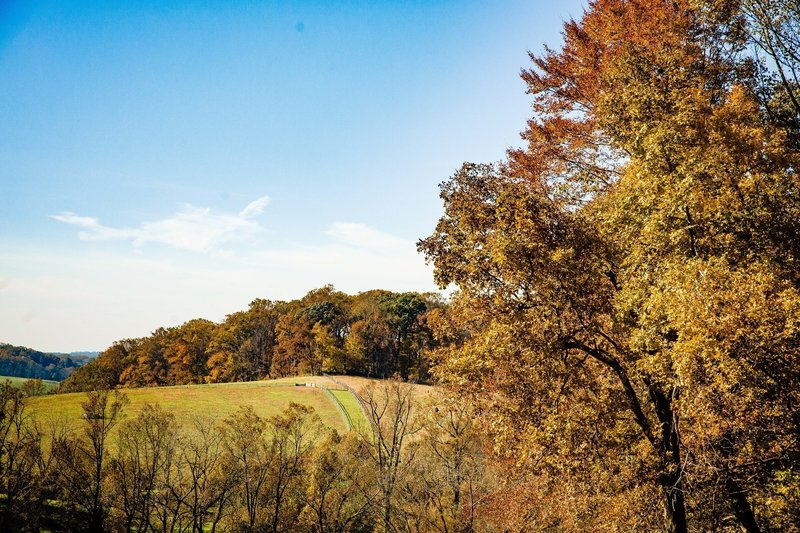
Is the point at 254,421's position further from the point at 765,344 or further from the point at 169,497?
the point at 765,344

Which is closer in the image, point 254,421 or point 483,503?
point 483,503

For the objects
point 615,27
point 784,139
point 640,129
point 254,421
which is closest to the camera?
point 640,129

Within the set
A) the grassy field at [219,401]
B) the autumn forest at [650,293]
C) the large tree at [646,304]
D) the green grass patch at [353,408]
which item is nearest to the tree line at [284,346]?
the grassy field at [219,401]

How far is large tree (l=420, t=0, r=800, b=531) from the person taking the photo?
7.67 m

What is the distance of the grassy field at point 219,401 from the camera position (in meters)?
48.1

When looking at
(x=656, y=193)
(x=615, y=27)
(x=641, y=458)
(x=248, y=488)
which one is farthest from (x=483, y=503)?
(x=615, y=27)

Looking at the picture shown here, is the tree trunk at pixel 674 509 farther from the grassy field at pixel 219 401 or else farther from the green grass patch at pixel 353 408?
the grassy field at pixel 219 401

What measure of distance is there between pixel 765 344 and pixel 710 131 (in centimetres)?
483

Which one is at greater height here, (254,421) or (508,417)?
(508,417)

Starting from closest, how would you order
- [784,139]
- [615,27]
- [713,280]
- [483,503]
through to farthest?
[713,280]
[784,139]
[615,27]
[483,503]

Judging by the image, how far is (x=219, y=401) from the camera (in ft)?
182

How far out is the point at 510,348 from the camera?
880 cm

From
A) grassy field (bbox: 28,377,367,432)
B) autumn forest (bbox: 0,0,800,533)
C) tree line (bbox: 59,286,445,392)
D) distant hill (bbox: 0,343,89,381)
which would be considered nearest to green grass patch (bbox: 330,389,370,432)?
grassy field (bbox: 28,377,367,432)

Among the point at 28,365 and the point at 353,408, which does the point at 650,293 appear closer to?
the point at 353,408
